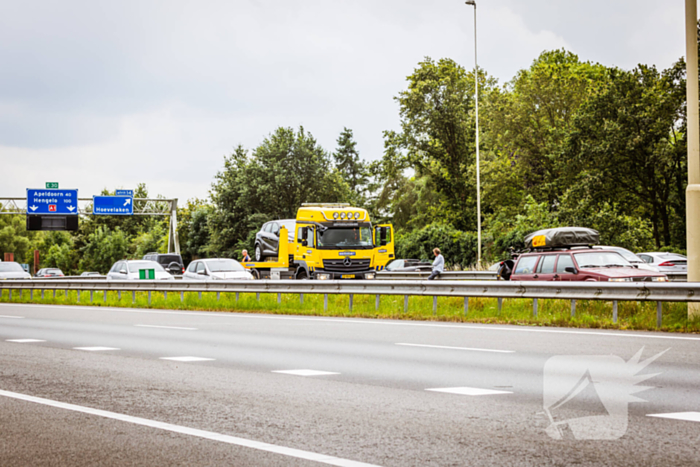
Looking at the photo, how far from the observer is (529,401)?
24.6 feet

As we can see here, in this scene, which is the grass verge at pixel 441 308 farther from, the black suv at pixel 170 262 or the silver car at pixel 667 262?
the black suv at pixel 170 262

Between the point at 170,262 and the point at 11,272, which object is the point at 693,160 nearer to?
the point at 170,262

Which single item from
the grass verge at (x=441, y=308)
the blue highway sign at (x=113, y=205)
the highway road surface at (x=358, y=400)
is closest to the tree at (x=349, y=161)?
the blue highway sign at (x=113, y=205)

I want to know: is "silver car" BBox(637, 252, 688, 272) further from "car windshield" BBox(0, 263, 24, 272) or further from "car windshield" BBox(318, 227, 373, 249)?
"car windshield" BBox(0, 263, 24, 272)

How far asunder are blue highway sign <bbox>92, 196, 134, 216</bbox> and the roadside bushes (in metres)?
21.6

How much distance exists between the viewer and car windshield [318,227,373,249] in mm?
30578

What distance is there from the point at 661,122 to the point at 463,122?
19446 mm

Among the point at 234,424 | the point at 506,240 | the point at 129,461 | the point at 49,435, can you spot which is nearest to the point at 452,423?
the point at 234,424

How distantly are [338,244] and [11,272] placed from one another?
21.7 m

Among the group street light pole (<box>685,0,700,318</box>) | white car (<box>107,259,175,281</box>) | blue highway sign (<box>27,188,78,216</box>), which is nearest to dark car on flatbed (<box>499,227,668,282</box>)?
street light pole (<box>685,0,700,318</box>)

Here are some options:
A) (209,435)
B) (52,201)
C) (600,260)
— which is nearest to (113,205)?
(52,201)

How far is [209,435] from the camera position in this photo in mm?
6203

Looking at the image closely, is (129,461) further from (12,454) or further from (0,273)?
(0,273)

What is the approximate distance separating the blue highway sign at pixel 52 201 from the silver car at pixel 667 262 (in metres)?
41.5
